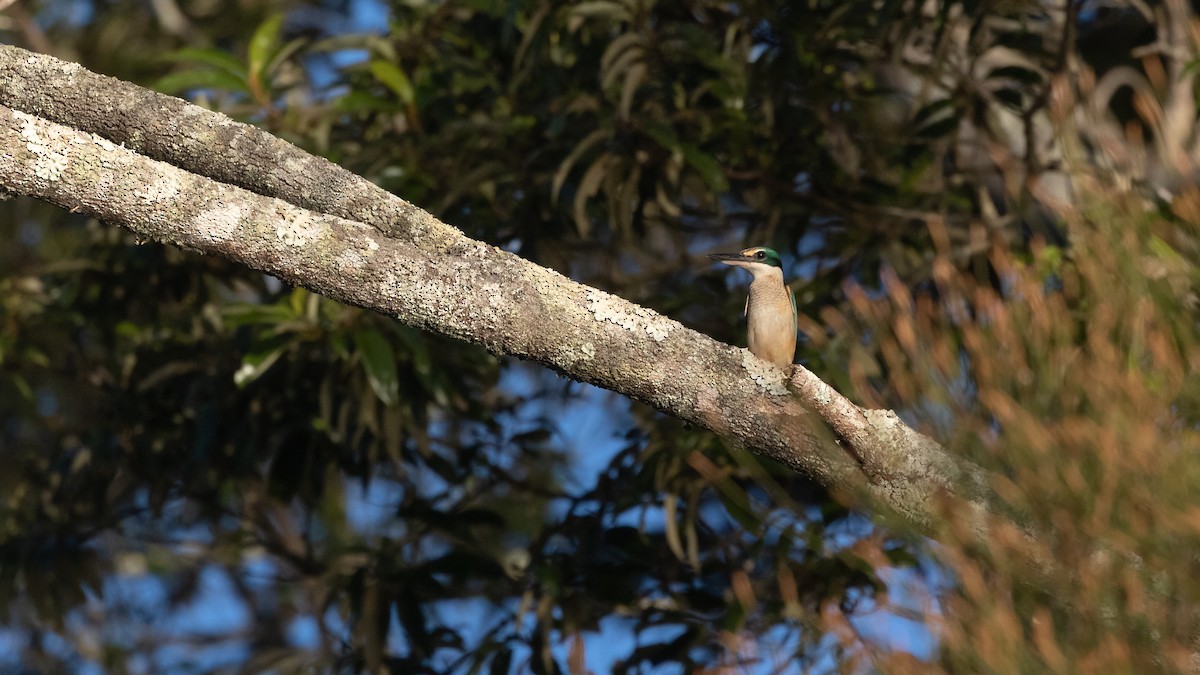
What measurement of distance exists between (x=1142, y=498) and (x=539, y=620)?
7.02ft

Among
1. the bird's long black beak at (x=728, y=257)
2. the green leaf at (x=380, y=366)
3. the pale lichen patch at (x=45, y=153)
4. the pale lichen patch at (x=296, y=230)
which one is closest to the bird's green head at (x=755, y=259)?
the bird's long black beak at (x=728, y=257)

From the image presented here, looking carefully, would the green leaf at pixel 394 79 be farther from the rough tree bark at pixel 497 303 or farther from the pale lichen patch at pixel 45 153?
the pale lichen patch at pixel 45 153

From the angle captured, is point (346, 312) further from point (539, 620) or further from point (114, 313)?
point (114, 313)

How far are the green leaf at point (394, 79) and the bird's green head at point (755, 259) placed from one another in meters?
1.13

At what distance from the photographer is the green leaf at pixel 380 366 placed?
367cm

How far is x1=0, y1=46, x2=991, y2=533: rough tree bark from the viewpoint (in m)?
2.05

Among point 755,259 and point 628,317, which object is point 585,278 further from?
point 628,317

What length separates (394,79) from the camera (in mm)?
4176

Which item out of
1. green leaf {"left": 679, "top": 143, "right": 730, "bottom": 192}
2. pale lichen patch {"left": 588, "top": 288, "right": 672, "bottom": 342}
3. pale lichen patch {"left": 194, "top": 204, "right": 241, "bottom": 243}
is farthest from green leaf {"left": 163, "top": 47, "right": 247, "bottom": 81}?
pale lichen patch {"left": 588, "top": 288, "right": 672, "bottom": 342}

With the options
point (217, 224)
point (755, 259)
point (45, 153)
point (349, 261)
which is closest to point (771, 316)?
point (755, 259)

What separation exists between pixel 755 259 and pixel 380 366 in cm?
101

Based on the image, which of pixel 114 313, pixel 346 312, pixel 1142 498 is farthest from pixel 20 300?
Result: pixel 1142 498

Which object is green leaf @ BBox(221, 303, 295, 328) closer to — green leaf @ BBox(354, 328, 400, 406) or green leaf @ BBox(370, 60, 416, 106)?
green leaf @ BBox(354, 328, 400, 406)

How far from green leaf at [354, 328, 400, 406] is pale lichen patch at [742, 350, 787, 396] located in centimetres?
172
